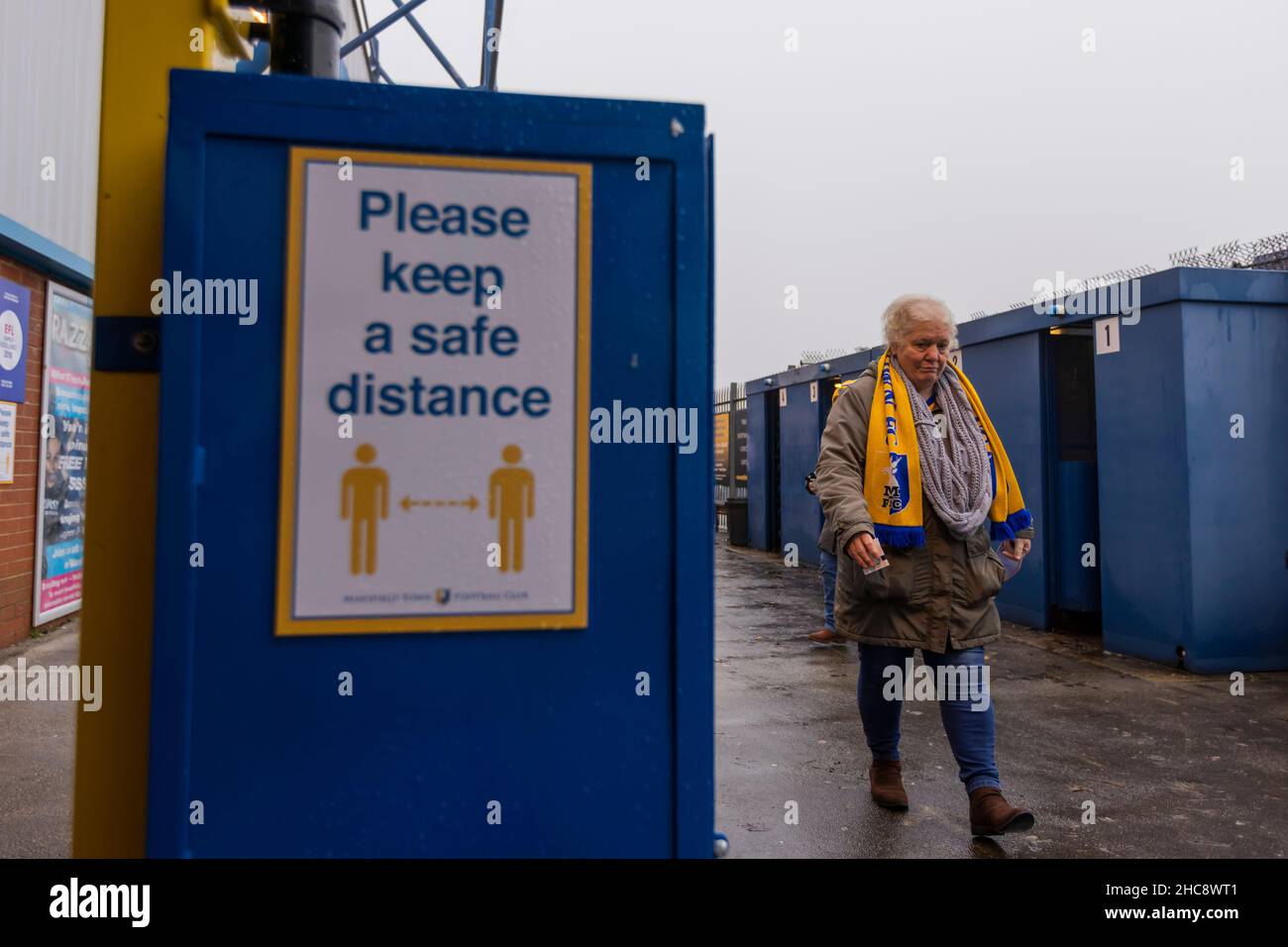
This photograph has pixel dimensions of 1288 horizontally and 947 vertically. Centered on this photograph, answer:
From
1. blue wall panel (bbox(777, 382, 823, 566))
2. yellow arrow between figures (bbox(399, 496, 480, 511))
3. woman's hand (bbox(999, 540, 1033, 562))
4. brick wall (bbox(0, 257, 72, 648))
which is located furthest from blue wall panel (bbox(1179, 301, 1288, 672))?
brick wall (bbox(0, 257, 72, 648))

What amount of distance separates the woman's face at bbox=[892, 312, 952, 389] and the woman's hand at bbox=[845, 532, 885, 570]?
0.73 metres

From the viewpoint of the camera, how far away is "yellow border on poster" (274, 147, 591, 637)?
1342 mm

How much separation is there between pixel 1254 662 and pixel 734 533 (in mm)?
10273

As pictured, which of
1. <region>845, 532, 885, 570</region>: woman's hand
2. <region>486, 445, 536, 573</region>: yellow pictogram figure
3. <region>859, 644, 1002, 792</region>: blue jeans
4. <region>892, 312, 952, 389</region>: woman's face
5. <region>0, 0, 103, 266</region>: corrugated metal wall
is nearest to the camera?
<region>486, 445, 536, 573</region>: yellow pictogram figure

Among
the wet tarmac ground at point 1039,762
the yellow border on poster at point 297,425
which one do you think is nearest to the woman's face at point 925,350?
the wet tarmac ground at point 1039,762

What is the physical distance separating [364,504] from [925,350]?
252 cm

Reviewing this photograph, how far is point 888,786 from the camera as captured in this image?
11.5ft

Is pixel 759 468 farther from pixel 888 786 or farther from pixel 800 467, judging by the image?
pixel 888 786

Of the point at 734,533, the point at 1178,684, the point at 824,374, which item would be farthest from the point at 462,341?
the point at 734,533

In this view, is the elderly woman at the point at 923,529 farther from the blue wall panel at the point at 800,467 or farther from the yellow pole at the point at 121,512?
the blue wall panel at the point at 800,467

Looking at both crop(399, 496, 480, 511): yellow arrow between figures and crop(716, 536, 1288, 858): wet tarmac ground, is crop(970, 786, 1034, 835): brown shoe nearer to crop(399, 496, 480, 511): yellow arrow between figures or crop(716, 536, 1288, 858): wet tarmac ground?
crop(716, 536, 1288, 858): wet tarmac ground

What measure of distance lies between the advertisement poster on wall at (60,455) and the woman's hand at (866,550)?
6.24m
